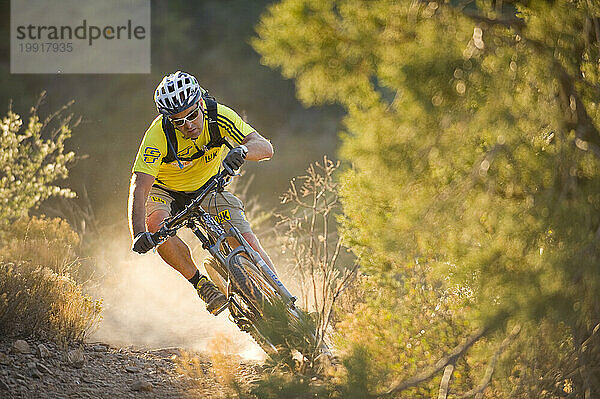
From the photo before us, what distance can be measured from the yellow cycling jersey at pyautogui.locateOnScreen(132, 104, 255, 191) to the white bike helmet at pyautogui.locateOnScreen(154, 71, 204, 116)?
0.41 ft

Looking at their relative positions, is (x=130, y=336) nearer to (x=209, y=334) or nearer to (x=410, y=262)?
(x=209, y=334)

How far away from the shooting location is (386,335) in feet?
11.6

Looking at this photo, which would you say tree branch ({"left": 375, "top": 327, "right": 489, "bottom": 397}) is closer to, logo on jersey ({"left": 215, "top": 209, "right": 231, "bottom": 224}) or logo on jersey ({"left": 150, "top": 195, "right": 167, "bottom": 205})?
logo on jersey ({"left": 215, "top": 209, "right": 231, "bottom": 224})

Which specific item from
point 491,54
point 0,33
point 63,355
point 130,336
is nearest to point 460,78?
point 491,54

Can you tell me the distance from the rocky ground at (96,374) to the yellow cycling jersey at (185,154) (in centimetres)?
94

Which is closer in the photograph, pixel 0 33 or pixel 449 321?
pixel 449 321

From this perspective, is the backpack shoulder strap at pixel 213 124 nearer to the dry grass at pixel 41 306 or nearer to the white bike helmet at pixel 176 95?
the white bike helmet at pixel 176 95

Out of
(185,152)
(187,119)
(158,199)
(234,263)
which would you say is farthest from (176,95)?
(234,263)

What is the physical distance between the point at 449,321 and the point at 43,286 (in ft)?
7.55

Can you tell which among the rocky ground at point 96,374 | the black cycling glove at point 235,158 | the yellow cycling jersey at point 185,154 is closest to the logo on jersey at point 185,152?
the yellow cycling jersey at point 185,154

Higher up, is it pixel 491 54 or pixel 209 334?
pixel 209 334

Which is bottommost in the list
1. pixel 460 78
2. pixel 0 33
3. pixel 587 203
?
pixel 587 203

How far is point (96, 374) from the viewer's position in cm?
410

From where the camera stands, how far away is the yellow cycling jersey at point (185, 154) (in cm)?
374
